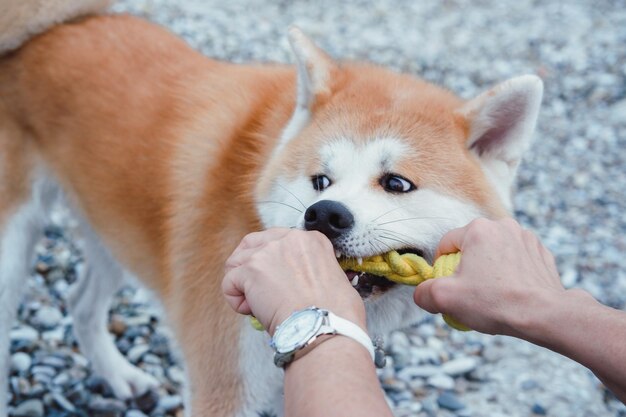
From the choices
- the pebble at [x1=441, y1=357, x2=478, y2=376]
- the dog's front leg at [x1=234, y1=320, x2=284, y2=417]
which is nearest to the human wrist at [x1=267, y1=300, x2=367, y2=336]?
the dog's front leg at [x1=234, y1=320, x2=284, y2=417]

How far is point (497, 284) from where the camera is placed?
1528mm

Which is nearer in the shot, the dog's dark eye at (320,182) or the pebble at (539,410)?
the dog's dark eye at (320,182)

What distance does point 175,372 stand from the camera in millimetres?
3549

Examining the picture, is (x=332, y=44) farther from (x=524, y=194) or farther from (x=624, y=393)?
(x=624, y=393)

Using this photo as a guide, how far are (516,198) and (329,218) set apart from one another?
355 cm

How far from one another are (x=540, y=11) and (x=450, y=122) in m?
7.12

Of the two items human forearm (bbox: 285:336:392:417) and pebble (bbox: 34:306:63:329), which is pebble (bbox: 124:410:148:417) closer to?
pebble (bbox: 34:306:63:329)

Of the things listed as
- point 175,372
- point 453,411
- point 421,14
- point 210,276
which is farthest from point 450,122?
point 421,14

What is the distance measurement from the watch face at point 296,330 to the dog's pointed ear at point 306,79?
3.43ft

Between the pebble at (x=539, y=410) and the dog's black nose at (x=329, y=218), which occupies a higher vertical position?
the dog's black nose at (x=329, y=218)

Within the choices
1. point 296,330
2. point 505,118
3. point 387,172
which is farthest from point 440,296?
point 505,118

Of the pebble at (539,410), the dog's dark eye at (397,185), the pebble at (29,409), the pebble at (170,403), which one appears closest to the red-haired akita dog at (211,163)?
the dog's dark eye at (397,185)

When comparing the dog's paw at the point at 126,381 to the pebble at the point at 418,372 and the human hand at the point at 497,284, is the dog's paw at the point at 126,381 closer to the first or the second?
the pebble at the point at 418,372

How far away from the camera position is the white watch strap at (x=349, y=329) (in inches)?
56.5
